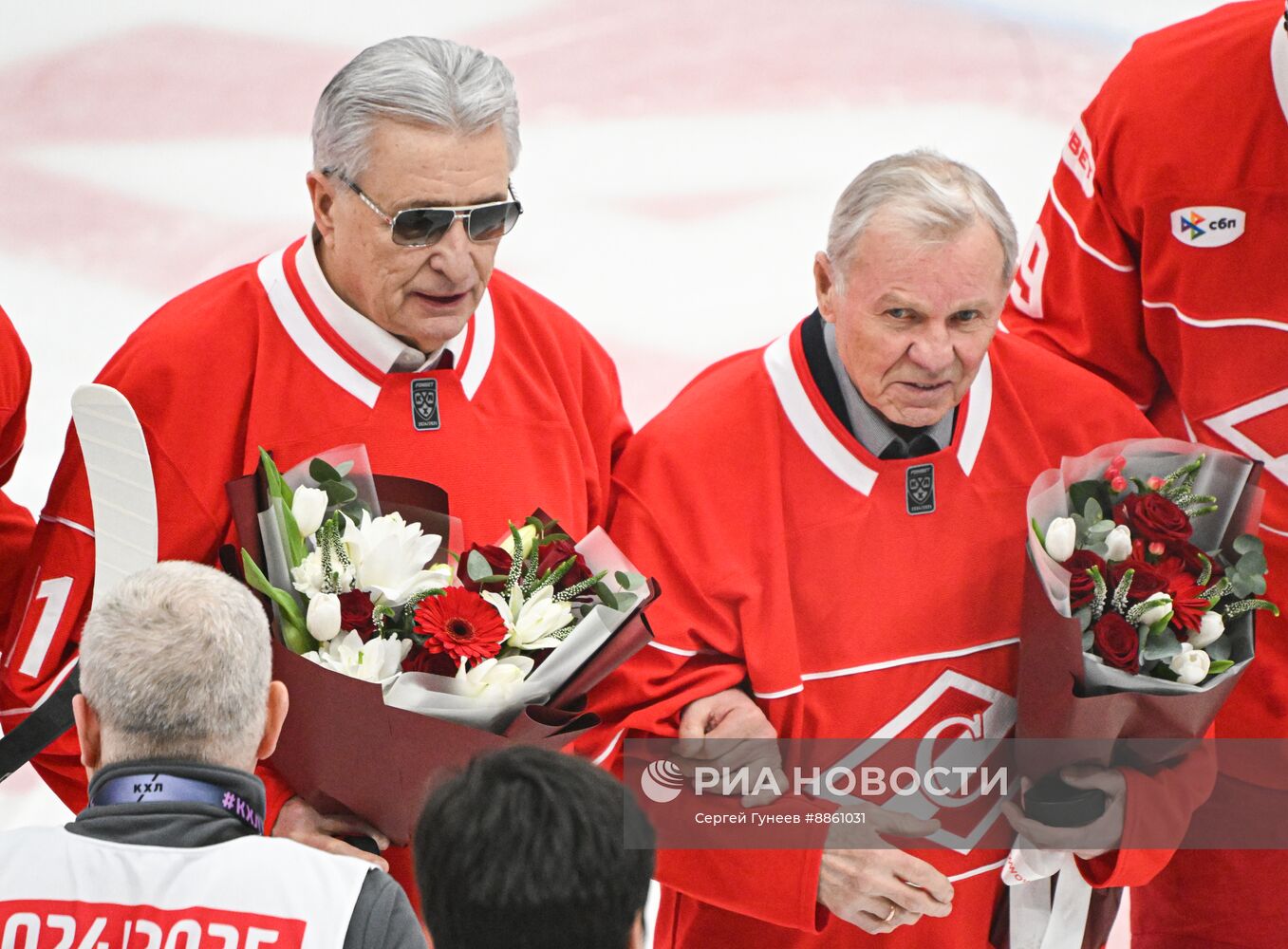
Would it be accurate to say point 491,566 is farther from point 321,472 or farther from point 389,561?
point 321,472

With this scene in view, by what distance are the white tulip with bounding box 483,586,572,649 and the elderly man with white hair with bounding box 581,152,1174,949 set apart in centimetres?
30

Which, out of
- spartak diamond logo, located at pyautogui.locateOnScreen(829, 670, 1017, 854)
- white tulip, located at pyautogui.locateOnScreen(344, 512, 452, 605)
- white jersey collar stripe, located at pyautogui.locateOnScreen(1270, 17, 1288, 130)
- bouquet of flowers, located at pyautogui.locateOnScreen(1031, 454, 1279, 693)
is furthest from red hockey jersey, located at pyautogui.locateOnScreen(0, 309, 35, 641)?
white jersey collar stripe, located at pyautogui.locateOnScreen(1270, 17, 1288, 130)

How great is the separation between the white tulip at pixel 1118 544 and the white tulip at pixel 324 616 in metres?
1.04

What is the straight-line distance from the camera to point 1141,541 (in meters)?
2.61

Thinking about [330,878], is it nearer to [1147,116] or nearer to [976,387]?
[976,387]

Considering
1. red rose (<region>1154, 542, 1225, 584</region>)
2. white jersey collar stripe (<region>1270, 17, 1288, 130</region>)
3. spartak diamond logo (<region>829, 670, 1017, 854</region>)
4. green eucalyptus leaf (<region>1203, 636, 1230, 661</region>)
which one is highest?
white jersey collar stripe (<region>1270, 17, 1288, 130</region>)

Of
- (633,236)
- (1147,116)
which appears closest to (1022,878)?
(1147,116)

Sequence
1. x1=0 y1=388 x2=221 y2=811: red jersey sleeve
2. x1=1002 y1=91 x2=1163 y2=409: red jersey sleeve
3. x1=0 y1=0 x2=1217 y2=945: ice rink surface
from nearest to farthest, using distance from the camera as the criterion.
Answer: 1. x1=0 y1=388 x2=221 y2=811: red jersey sleeve
2. x1=1002 y1=91 x2=1163 y2=409: red jersey sleeve
3. x1=0 y1=0 x2=1217 y2=945: ice rink surface

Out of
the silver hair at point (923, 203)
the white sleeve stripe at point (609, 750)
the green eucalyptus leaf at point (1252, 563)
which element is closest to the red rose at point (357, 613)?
the white sleeve stripe at point (609, 750)

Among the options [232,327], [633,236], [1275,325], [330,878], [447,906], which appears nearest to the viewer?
[447,906]

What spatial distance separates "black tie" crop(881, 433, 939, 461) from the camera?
2729mm

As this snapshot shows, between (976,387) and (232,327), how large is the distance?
1.06m

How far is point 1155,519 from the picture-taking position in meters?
2.61

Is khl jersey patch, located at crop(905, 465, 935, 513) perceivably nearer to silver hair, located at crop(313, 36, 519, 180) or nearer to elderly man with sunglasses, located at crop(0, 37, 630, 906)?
elderly man with sunglasses, located at crop(0, 37, 630, 906)
